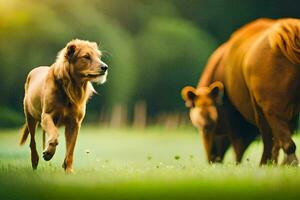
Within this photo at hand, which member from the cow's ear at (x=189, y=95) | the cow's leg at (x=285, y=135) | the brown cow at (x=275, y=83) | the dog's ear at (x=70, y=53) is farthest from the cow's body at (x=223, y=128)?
the dog's ear at (x=70, y=53)

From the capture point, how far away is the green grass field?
302 cm

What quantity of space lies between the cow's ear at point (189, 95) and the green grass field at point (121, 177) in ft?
0.99

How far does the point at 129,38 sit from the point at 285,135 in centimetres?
97

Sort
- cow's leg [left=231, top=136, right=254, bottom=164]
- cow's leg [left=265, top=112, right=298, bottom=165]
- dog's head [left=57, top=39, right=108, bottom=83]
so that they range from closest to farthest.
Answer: dog's head [left=57, top=39, right=108, bottom=83] < cow's leg [left=265, top=112, right=298, bottom=165] < cow's leg [left=231, top=136, right=254, bottom=164]

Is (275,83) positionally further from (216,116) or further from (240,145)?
(240,145)

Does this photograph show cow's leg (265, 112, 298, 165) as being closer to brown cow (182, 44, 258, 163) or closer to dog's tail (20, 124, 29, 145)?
brown cow (182, 44, 258, 163)

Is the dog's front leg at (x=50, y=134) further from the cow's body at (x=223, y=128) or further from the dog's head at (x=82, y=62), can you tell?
the cow's body at (x=223, y=128)

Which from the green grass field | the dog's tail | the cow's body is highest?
the cow's body

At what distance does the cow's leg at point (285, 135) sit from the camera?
353cm

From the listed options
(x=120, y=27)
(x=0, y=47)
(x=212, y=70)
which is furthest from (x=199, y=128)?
(x=0, y=47)

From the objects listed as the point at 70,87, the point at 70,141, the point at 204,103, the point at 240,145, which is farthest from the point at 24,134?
the point at 240,145

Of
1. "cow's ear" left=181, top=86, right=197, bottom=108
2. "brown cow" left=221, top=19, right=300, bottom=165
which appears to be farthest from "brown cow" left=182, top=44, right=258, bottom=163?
"brown cow" left=221, top=19, right=300, bottom=165

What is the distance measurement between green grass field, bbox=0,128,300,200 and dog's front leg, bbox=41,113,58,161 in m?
0.15

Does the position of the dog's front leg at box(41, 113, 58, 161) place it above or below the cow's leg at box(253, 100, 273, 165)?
below
